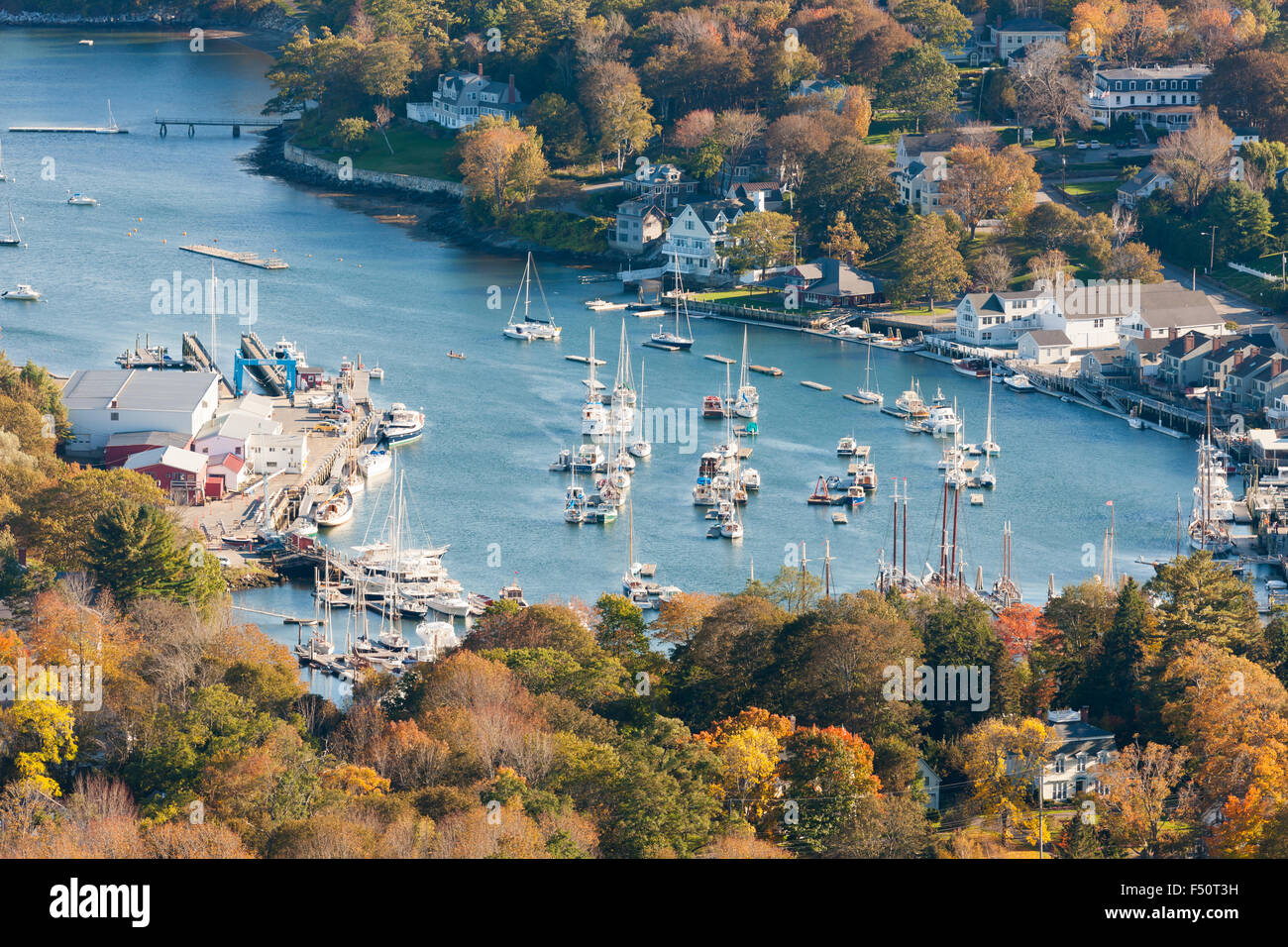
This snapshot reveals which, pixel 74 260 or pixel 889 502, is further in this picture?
pixel 74 260

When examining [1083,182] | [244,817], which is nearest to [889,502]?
[244,817]

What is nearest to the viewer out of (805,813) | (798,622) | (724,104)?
(805,813)

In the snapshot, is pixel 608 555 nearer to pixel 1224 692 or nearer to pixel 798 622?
pixel 798 622

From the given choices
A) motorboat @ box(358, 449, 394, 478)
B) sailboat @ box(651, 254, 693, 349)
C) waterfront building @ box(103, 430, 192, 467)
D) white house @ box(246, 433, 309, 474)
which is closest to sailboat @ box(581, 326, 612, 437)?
motorboat @ box(358, 449, 394, 478)

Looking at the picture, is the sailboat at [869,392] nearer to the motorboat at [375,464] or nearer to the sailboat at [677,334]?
the sailboat at [677,334]

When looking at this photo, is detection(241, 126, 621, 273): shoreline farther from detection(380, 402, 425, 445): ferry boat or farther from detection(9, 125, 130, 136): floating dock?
detection(380, 402, 425, 445): ferry boat

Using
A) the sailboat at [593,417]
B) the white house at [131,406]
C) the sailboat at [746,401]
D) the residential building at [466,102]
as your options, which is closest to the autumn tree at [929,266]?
the sailboat at [746,401]
